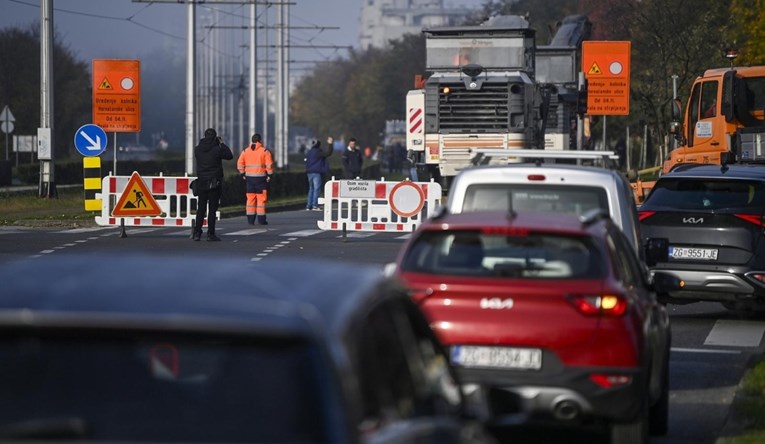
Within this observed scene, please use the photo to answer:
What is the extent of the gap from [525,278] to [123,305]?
184 inches

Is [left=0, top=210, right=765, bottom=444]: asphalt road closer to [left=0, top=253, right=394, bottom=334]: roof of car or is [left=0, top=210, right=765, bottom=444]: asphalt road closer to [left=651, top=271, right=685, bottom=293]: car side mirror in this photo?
[left=0, top=253, right=394, bottom=334]: roof of car

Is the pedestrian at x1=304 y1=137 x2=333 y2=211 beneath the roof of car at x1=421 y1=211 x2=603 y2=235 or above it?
beneath

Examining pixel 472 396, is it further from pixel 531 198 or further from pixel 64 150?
pixel 64 150

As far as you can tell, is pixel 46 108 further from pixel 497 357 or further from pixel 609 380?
pixel 609 380

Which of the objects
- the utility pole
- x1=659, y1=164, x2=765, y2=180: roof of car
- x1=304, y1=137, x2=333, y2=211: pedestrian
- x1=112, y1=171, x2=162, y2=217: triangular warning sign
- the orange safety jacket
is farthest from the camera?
x1=304, y1=137, x2=333, y2=211: pedestrian

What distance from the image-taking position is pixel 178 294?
4316mm

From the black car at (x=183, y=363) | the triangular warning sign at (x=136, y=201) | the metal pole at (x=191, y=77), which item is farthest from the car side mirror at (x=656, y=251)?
the metal pole at (x=191, y=77)

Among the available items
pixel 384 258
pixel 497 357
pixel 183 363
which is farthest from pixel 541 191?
pixel 384 258

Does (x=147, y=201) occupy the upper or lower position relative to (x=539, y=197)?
lower

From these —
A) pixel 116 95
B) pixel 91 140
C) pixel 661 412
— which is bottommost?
pixel 661 412

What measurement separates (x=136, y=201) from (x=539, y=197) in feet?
59.8

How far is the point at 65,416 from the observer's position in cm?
418

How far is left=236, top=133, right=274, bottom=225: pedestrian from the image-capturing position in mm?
32250

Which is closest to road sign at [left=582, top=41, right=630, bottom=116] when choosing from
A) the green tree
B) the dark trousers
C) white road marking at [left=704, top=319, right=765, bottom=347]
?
the dark trousers
